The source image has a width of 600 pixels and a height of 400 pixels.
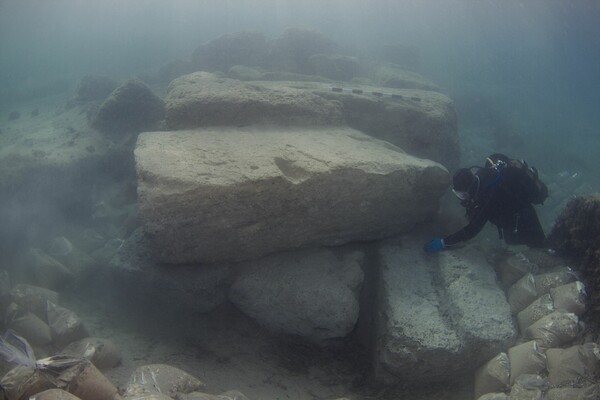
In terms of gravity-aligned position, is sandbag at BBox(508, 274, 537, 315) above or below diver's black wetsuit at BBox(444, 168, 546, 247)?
below

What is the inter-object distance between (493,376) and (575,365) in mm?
832

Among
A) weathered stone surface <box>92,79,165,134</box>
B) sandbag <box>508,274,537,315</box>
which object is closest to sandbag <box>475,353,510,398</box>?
sandbag <box>508,274,537,315</box>

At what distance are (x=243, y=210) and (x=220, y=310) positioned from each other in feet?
7.19

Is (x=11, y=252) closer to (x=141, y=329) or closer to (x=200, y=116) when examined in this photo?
(x=141, y=329)

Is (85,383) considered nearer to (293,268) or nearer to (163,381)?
(163,381)

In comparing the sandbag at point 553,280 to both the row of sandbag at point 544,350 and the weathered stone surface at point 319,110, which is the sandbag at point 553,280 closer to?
the row of sandbag at point 544,350

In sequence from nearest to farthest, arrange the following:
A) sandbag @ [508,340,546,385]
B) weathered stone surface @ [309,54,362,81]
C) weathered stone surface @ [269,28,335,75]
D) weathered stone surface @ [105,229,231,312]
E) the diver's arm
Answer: sandbag @ [508,340,546,385] → weathered stone surface @ [105,229,231,312] → the diver's arm → weathered stone surface @ [309,54,362,81] → weathered stone surface @ [269,28,335,75]

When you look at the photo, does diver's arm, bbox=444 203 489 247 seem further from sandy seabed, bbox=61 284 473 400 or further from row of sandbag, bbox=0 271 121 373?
row of sandbag, bbox=0 271 121 373

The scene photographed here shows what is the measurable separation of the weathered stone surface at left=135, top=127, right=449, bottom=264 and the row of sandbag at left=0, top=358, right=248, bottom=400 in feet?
5.08

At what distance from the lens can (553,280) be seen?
4.94m

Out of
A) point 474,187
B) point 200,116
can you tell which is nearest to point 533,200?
point 474,187

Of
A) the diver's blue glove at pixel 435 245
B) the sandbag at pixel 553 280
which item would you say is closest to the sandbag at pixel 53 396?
the diver's blue glove at pixel 435 245

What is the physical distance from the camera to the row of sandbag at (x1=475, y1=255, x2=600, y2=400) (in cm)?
357

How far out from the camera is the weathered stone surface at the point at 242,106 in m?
6.01
